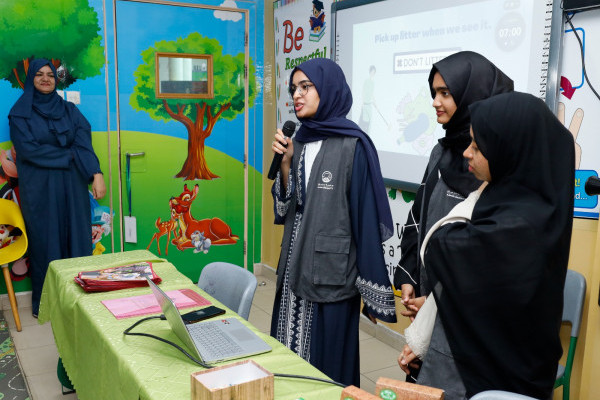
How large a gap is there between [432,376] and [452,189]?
0.60 metres

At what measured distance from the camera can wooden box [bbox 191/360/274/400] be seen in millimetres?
1198

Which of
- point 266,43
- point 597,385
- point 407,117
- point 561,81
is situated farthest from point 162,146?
point 597,385

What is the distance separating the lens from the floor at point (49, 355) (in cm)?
288

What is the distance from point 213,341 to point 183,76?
10.5 feet

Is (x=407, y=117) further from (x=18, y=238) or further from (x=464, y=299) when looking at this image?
(x=18, y=238)

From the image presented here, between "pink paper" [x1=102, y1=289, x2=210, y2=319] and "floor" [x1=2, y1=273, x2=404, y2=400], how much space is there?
1047 millimetres

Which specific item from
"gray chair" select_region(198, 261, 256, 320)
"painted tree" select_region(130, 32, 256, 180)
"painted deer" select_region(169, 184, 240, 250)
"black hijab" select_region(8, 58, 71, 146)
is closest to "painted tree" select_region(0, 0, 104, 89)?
"black hijab" select_region(8, 58, 71, 146)

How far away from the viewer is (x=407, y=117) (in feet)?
10.5

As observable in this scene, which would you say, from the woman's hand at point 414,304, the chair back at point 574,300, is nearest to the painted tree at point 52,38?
the woman's hand at point 414,304

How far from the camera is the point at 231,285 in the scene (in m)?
2.29

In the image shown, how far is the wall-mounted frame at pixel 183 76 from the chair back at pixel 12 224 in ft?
4.47

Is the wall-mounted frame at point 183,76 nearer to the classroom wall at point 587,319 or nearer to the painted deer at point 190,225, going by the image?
the painted deer at point 190,225

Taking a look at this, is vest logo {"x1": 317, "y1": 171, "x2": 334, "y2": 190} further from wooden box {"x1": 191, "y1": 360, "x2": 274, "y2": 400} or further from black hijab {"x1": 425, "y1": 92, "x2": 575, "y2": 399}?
wooden box {"x1": 191, "y1": 360, "x2": 274, "y2": 400}

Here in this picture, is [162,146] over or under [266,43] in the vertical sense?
under
